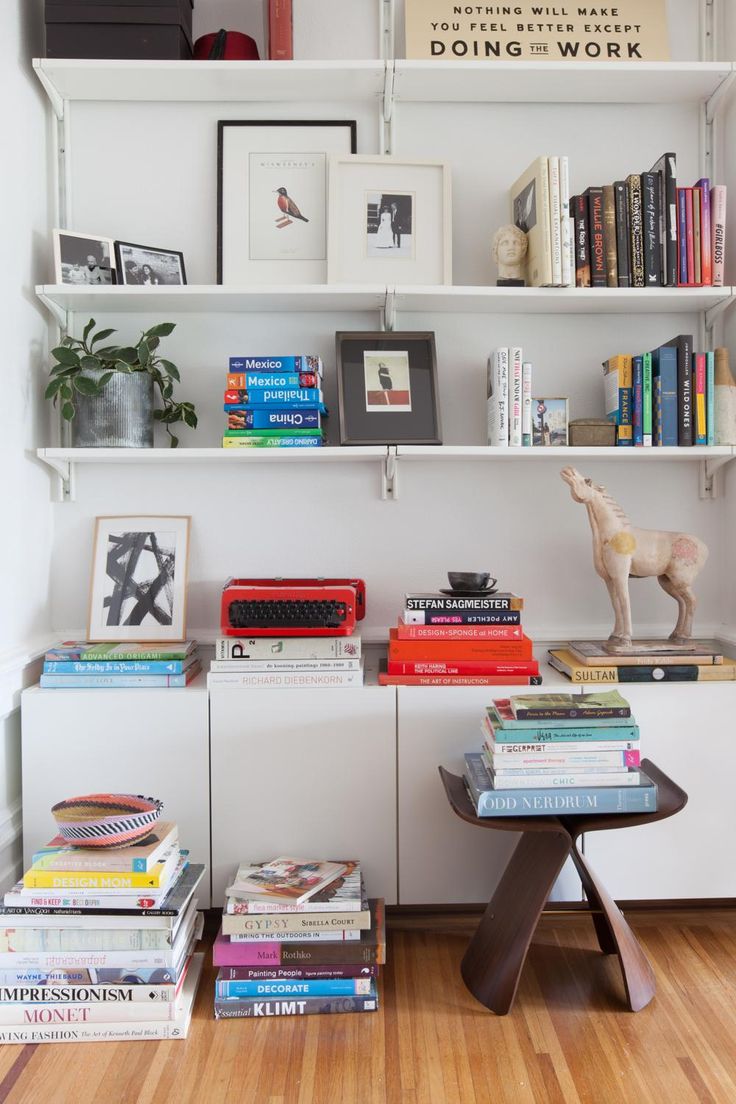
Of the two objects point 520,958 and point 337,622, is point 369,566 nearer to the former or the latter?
point 337,622

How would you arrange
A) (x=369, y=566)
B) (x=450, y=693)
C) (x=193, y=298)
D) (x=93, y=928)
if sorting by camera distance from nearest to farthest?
1. (x=93, y=928)
2. (x=450, y=693)
3. (x=193, y=298)
4. (x=369, y=566)

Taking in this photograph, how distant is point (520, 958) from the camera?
1699mm

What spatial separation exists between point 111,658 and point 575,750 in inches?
42.9

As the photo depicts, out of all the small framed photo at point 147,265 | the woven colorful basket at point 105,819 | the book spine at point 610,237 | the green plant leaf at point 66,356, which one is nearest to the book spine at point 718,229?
the book spine at point 610,237

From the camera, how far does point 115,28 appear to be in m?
2.14

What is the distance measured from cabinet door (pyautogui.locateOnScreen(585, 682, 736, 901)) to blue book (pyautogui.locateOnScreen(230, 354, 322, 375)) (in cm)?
110

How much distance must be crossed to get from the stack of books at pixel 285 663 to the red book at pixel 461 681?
0.09m

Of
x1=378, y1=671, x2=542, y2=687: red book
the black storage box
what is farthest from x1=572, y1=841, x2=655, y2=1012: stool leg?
the black storage box

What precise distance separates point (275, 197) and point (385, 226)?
0.32m

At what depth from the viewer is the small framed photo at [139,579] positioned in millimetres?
2268

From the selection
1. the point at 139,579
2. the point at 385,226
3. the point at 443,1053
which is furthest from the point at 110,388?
the point at 443,1053

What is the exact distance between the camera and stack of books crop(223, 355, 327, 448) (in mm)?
2111

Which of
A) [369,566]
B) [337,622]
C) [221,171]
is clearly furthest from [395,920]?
[221,171]

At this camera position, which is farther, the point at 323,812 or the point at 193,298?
the point at 193,298
